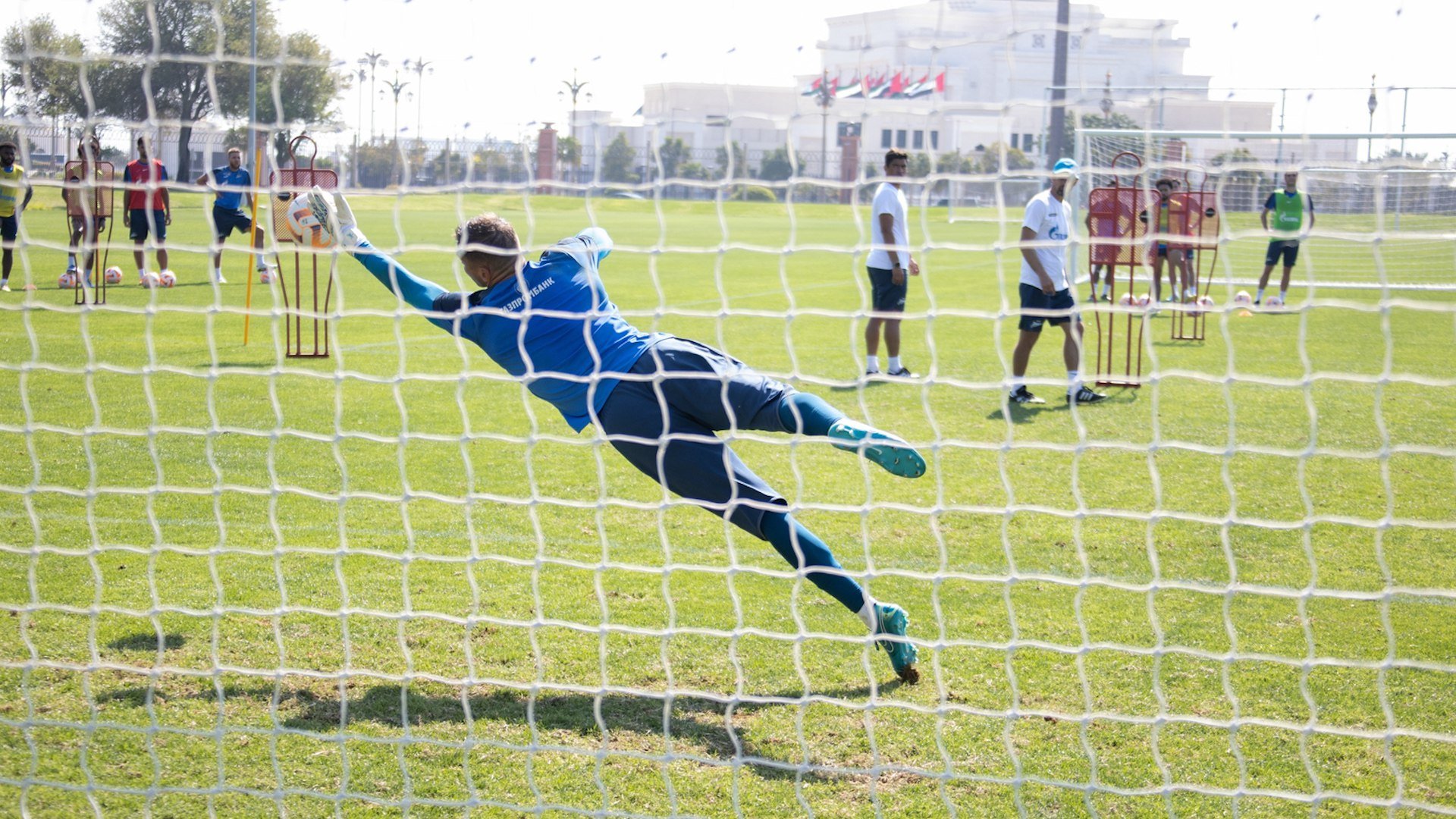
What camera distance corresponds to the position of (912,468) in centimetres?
418

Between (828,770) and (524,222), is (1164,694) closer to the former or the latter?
(828,770)

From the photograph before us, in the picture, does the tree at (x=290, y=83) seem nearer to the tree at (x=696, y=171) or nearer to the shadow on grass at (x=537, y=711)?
the shadow on grass at (x=537, y=711)

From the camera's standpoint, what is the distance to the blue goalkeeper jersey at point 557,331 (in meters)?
4.45

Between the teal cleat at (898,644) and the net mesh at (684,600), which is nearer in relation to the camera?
the net mesh at (684,600)

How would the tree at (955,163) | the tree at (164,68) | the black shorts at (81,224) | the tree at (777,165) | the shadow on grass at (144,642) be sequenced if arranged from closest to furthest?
the shadow on grass at (144,642) → the tree at (777,165) → the tree at (164,68) → the tree at (955,163) → the black shorts at (81,224)

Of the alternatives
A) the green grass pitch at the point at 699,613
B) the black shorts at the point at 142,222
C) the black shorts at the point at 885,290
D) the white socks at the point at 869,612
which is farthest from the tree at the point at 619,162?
the black shorts at the point at 142,222

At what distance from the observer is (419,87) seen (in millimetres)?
4230

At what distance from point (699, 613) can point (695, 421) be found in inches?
39.7

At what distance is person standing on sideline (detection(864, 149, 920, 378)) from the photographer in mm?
9820

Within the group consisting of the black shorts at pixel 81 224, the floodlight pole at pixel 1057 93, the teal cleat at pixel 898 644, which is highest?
the floodlight pole at pixel 1057 93

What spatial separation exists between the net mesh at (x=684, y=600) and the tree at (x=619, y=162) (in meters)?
0.12

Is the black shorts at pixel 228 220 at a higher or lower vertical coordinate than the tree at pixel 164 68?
lower

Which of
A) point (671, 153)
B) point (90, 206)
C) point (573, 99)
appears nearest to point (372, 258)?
point (573, 99)

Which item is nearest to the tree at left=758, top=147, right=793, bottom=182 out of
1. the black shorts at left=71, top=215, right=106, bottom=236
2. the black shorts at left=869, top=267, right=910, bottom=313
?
the black shorts at left=869, top=267, right=910, bottom=313
